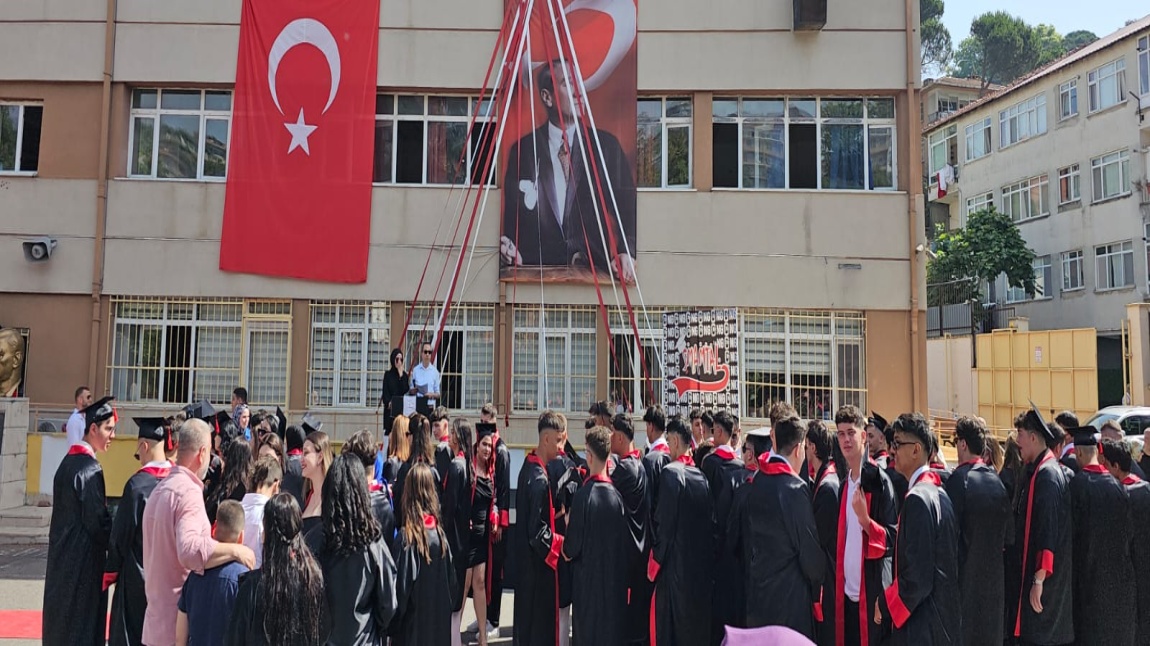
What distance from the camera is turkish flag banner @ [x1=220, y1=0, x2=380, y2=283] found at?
14.8 m

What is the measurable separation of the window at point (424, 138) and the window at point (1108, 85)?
21487 millimetres

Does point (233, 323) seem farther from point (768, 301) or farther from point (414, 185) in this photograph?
point (768, 301)

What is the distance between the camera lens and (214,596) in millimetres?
4055

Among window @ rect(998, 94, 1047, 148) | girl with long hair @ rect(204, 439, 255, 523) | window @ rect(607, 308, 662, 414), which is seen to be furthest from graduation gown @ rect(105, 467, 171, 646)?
window @ rect(998, 94, 1047, 148)

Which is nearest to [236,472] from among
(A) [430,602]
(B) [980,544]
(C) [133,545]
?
(C) [133,545]

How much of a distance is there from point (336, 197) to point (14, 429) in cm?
636

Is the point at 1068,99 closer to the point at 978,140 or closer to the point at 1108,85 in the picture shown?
the point at 1108,85

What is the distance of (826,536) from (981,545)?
38.5 inches

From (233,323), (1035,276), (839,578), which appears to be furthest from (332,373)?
(1035,276)

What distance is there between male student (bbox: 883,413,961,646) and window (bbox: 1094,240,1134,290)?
26.1 meters

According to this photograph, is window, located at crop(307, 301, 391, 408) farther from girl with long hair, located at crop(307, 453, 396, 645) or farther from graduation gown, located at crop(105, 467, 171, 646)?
girl with long hair, located at crop(307, 453, 396, 645)

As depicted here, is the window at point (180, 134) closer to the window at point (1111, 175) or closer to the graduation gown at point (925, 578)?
the graduation gown at point (925, 578)

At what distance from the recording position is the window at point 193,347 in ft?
49.0

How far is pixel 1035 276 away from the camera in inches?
1158
